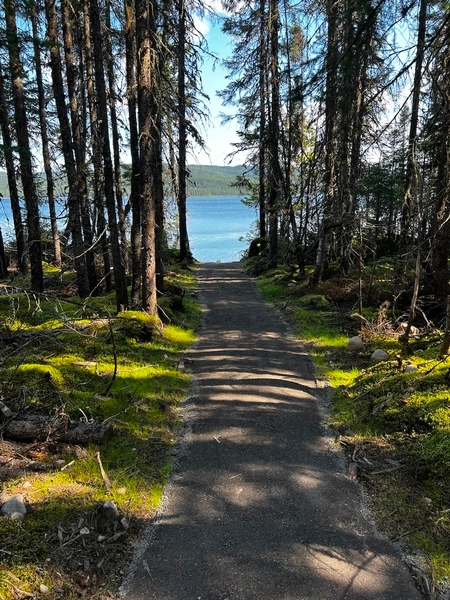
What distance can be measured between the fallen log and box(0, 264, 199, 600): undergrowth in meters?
0.04

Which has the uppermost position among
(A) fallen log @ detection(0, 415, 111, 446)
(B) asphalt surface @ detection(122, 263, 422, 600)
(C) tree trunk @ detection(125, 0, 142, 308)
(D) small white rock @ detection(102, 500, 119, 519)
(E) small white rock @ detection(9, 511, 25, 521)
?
(C) tree trunk @ detection(125, 0, 142, 308)

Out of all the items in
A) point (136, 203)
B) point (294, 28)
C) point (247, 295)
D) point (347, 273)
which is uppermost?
point (294, 28)

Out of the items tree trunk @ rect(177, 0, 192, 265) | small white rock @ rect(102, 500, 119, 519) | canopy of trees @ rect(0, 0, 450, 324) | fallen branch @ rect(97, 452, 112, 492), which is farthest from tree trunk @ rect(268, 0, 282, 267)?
small white rock @ rect(102, 500, 119, 519)

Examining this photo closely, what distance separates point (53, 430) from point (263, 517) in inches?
106

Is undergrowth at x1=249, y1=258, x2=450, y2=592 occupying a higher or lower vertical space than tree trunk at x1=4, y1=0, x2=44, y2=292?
lower

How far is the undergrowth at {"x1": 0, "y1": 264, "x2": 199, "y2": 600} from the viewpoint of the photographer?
3.43m

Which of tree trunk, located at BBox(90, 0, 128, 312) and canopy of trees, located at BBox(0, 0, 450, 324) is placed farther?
tree trunk, located at BBox(90, 0, 128, 312)

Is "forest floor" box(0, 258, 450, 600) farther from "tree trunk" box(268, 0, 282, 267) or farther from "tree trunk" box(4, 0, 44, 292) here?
"tree trunk" box(268, 0, 282, 267)

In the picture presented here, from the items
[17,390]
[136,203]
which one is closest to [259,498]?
[17,390]

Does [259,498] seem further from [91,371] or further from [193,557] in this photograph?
[91,371]

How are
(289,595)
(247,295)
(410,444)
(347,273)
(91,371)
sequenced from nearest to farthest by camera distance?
(289,595) < (410,444) < (91,371) < (347,273) < (247,295)

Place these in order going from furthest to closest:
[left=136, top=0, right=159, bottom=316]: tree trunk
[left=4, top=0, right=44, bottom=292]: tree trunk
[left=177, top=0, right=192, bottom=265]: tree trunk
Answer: [left=177, top=0, right=192, bottom=265]: tree trunk
[left=4, top=0, right=44, bottom=292]: tree trunk
[left=136, top=0, right=159, bottom=316]: tree trunk

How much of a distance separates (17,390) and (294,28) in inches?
791

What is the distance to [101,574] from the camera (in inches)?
136
